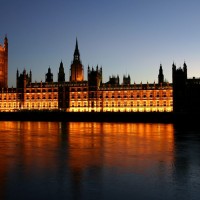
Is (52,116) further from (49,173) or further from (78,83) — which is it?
(49,173)

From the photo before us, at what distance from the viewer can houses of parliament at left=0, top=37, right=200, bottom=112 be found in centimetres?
8550

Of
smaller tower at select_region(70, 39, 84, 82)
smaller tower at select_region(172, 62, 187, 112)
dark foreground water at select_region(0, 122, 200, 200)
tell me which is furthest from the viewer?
smaller tower at select_region(70, 39, 84, 82)

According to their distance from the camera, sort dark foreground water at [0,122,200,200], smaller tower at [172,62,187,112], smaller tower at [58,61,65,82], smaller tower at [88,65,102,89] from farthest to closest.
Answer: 1. smaller tower at [58,61,65,82]
2. smaller tower at [88,65,102,89]
3. smaller tower at [172,62,187,112]
4. dark foreground water at [0,122,200,200]

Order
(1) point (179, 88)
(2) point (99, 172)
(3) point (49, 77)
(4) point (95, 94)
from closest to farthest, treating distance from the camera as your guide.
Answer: (2) point (99, 172), (1) point (179, 88), (4) point (95, 94), (3) point (49, 77)

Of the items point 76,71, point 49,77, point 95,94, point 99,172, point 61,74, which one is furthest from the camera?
point 49,77

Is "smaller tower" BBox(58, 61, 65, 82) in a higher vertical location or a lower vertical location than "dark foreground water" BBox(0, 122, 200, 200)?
higher

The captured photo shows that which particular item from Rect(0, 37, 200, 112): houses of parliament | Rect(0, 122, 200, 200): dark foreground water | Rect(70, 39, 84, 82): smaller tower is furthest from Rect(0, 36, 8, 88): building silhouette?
Rect(0, 122, 200, 200): dark foreground water

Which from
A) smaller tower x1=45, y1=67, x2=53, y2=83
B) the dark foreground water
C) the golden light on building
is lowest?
the dark foreground water

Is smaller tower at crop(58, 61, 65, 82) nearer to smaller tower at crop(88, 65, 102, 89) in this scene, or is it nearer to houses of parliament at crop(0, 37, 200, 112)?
houses of parliament at crop(0, 37, 200, 112)

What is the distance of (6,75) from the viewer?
380 ft

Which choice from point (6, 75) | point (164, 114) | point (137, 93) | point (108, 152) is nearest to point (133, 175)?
point (108, 152)

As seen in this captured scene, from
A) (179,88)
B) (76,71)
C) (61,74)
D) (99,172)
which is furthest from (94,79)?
(99,172)

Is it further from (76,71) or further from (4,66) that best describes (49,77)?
(4,66)

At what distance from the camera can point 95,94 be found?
9681 centimetres
